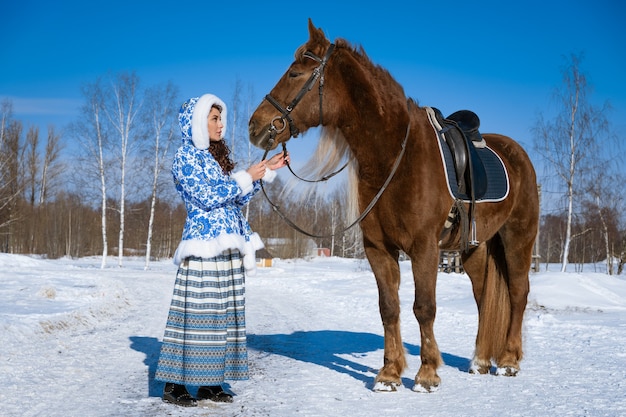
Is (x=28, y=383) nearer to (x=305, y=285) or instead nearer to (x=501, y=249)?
(x=501, y=249)

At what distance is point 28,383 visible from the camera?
4203mm

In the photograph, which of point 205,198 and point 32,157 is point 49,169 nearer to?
point 32,157

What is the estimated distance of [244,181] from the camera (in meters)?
3.82

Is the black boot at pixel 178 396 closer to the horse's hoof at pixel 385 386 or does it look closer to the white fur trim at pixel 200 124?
the horse's hoof at pixel 385 386

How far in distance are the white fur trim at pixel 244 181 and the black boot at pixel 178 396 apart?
1418 mm

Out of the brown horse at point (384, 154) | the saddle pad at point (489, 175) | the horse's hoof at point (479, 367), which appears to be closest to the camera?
the brown horse at point (384, 154)

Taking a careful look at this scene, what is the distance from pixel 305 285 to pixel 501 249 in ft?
39.1

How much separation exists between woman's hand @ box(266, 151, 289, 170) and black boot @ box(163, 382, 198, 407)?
5.50ft

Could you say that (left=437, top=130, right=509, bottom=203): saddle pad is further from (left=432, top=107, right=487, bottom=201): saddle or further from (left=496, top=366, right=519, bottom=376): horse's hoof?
(left=496, top=366, right=519, bottom=376): horse's hoof

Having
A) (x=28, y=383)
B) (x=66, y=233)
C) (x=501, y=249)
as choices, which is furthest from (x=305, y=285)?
(x=66, y=233)

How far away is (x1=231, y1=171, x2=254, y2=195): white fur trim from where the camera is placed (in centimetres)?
381

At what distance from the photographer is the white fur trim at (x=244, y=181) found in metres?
3.81

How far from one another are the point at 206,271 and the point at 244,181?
2.22ft

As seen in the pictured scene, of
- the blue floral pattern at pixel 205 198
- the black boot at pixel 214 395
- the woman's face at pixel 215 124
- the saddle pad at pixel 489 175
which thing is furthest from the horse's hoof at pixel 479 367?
the woman's face at pixel 215 124
